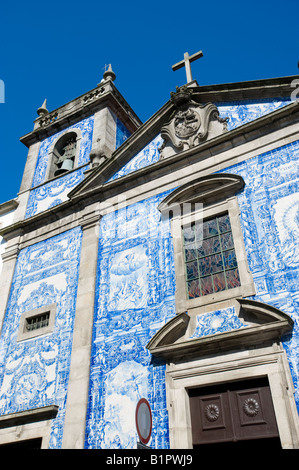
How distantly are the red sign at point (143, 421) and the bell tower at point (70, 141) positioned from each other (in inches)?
285

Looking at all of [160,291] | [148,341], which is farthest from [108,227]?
[148,341]

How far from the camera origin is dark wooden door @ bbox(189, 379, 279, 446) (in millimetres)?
6406

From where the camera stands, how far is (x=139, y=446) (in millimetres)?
4727

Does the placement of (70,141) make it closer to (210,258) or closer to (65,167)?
(65,167)

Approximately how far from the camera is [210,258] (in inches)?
319

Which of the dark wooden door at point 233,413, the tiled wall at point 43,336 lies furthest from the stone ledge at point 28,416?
the dark wooden door at point 233,413

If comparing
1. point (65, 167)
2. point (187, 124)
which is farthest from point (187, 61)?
point (65, 167)

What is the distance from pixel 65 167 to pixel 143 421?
344 inches

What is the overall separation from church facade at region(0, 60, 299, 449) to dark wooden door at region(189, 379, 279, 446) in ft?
0.05

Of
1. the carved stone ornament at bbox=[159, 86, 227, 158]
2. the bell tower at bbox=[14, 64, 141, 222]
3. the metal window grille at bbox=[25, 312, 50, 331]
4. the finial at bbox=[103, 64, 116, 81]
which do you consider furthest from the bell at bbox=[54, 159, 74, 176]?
the metal window grille at bbox=[25, 312, 50, 331]

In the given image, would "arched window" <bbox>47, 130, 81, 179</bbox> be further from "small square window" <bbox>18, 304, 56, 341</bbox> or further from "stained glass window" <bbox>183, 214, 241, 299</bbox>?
"stained glass window" <bbox>183, 214, 241, 299</bbox>

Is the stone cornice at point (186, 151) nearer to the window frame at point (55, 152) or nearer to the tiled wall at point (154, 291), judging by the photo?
the tiled wall at point (154, 291)

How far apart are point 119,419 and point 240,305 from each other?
8.99ft

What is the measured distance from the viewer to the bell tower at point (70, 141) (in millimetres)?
12055
